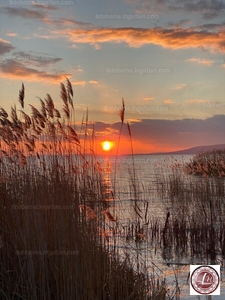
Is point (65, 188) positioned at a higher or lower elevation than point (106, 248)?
higher

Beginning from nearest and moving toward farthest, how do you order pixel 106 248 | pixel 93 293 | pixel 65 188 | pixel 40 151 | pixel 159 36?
pixel 93 293, pixel 65 188, pixel 106 248, pixel 40 151, pixel 159 36

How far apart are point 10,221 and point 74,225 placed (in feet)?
2.88

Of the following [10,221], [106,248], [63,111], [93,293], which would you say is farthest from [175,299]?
[63,111]

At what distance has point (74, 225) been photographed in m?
3.58

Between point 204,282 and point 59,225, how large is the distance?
6.61 feet

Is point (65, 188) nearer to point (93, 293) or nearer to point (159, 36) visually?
point (93, 293)

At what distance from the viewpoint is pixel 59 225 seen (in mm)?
3580

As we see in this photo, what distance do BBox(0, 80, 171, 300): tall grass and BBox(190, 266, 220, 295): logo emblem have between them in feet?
2.00

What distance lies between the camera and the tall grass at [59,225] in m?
3.54

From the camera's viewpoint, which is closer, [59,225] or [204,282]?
[59,225]

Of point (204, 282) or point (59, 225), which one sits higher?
point (59, 225)

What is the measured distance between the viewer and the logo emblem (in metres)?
4.57

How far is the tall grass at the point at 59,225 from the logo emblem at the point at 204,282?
610mm

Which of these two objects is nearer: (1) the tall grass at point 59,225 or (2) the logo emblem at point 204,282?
(1) the tall grass at point 59,225
